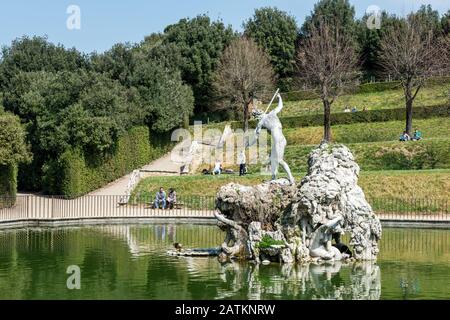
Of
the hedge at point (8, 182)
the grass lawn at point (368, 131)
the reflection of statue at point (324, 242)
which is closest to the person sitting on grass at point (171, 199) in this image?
the hedge at point (8, 182)

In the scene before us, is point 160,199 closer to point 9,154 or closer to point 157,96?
point 9,154

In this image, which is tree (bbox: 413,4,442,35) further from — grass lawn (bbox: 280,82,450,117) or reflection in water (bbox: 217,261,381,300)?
reflection in water (bbox: 217,261,381,300)

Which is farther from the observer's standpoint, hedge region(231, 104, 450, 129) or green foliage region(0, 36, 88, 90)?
hedge region(231, 104, 450, 129)

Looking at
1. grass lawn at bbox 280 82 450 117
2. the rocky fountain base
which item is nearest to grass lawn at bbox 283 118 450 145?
grass lawn at bbox 280 82 450 117

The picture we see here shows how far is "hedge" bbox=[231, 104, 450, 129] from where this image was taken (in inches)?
2466

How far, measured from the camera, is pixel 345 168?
77.9 ft

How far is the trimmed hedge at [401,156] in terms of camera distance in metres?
48.0

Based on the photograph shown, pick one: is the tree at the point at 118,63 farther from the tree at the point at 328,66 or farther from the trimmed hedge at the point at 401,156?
the tree at the point at 328,66

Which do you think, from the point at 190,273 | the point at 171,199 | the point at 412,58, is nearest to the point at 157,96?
the point at 171,199

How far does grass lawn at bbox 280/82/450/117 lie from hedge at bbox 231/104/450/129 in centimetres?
291
